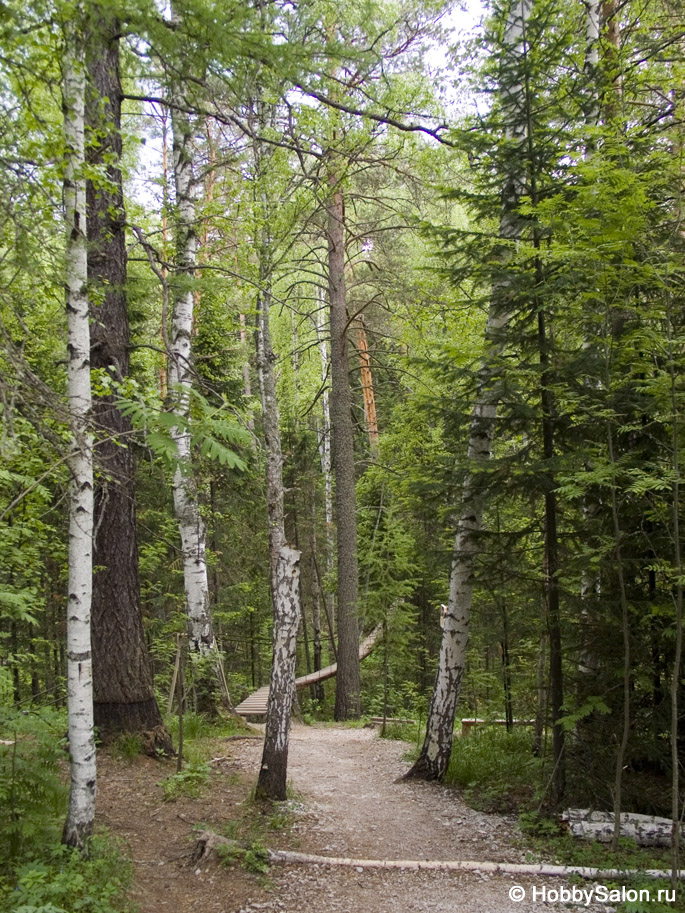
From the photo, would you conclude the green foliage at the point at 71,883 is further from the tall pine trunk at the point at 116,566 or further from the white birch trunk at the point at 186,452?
the white birch trunk at the point at 186,452

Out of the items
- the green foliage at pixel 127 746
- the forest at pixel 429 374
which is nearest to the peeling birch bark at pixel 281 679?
the forest at pixel 429 374

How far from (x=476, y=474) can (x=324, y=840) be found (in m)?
3.28

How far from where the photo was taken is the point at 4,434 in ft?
8.59

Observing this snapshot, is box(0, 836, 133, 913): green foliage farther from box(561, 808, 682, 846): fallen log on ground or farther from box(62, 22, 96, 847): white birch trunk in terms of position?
box(561, 808, 682, 846): fallen log on ground

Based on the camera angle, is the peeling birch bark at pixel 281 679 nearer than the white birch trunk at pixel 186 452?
Yes

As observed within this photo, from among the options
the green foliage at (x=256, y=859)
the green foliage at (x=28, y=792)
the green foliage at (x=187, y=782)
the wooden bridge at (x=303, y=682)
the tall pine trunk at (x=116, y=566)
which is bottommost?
the wooden bridge at (x=303, y=682)

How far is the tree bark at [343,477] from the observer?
37.0 ft

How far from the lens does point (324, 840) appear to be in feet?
16.1

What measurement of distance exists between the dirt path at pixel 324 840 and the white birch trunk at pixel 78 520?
762 millimetres

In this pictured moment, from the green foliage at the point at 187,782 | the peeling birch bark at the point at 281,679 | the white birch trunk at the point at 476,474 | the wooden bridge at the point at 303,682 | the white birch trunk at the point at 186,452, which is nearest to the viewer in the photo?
the green foliage at the point at 187,782

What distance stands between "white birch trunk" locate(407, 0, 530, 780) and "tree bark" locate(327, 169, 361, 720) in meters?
4.71

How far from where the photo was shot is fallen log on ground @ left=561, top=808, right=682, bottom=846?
14.9 ft

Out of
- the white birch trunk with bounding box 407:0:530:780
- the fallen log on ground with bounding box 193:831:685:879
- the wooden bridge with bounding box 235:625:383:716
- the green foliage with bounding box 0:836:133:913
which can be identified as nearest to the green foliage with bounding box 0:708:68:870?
the green foliage with bounding box 0:836:133:913

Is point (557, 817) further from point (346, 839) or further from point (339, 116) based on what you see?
point (339, 116)
